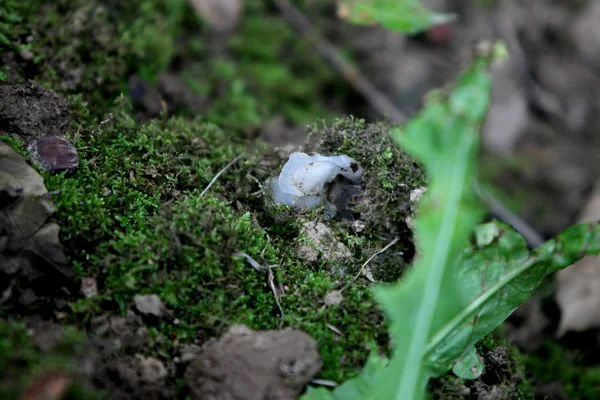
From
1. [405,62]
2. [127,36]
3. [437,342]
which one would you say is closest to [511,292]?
[437,342]

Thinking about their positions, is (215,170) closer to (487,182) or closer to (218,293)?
(218,293)

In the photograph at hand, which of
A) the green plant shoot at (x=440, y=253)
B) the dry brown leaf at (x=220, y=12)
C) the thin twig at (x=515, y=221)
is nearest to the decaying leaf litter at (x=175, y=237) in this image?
the green plant shoot at (x=440, y=253)

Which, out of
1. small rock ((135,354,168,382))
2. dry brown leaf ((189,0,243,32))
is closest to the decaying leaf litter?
small rock ((135,354,168,382))

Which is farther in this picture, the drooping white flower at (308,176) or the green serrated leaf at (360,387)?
the drooping white flower at (308,176)

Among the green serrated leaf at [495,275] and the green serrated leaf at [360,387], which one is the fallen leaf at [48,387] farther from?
the green serrated leaf at [495,275]

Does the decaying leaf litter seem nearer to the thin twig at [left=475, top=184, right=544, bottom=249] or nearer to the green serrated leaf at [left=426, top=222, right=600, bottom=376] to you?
the green serrated leaf at [left=426, top=222, right=600, bottom=376]

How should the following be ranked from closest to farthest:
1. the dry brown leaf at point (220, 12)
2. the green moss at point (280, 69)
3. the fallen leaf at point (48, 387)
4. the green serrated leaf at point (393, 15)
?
the fallen leaf at point (48, 387) < the green serrated leaf at point (393, 15) < the dry brown leaf at point (220, 12) < the green moss at point (280, 69)
